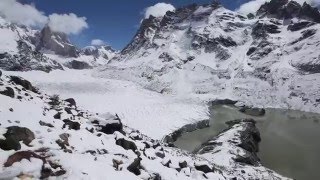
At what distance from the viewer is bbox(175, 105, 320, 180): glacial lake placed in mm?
Answer: 65188

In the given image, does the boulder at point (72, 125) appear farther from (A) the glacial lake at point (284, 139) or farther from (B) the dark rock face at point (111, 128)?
(A) the glacial lake at point (284, 139)

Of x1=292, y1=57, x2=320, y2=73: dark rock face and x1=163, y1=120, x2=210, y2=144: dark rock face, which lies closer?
x1=163, y1=120, x2=210, y2=144: dark rock face

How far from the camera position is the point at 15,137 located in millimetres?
21469

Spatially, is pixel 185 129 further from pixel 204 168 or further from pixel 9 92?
pixel 9 92

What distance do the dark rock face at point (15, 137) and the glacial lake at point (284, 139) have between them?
4737 cm

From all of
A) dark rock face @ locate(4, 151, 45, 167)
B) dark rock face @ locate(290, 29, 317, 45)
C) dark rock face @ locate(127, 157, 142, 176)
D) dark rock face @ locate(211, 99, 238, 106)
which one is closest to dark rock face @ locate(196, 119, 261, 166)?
dark rock face @ locate(127, 157, 142, 176)

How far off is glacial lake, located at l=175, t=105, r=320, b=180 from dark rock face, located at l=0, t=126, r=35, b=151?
47366 millimetres

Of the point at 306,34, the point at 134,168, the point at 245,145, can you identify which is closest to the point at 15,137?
the point at 134,168

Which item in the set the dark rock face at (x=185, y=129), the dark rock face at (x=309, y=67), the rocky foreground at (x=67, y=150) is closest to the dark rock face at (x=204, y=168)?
the rocky foreground at (x=67, y=150)

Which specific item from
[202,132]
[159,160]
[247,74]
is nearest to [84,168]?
[159,160]

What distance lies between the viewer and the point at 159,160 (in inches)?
1155

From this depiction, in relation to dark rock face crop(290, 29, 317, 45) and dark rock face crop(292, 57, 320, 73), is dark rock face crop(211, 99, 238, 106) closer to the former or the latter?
dark rock face crop(292, 57, 320, 73)

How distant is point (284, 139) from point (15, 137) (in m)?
77.6

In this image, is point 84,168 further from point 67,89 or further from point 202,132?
point 67,89
